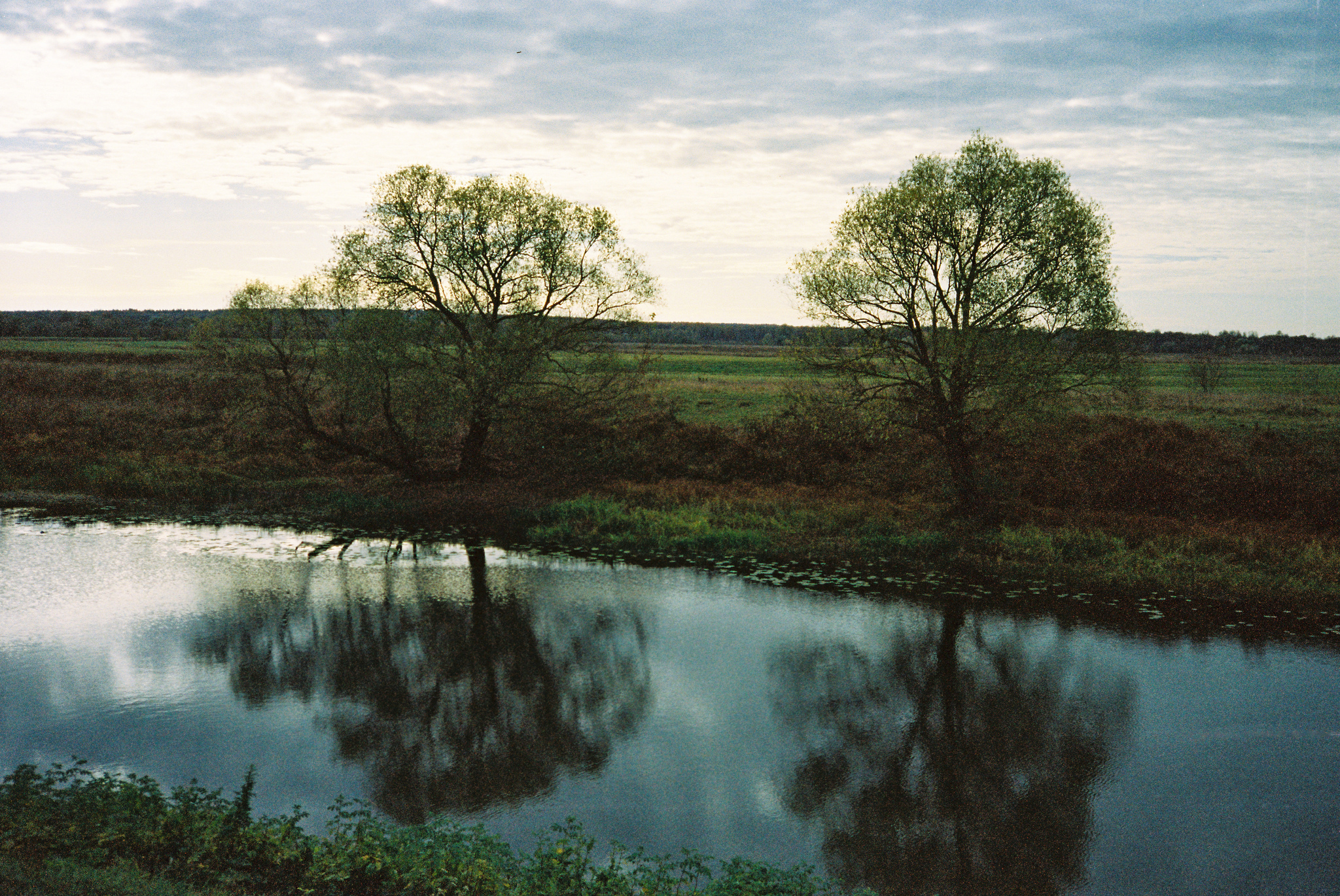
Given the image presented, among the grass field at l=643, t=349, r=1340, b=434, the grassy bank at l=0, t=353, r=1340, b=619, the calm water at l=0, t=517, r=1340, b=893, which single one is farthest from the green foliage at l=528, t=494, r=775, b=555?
the grass field at l=643, t=349, r=1340, b=434

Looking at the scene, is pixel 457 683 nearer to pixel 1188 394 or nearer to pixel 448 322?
pixel 448 322

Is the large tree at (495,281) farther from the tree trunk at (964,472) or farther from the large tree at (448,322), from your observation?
the tree trunk at (964,472)

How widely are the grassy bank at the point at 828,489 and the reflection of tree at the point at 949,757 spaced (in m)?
8.26

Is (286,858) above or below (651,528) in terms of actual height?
below

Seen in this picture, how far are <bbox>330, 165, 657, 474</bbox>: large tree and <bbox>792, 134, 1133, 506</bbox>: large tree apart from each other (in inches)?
466

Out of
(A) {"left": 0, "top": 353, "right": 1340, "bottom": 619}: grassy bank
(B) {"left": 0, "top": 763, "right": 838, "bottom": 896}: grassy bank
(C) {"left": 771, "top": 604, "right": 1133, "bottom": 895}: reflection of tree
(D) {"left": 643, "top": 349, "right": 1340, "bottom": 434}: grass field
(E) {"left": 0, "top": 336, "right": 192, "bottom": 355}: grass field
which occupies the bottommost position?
(C) {"left": 771, "top": 604, "right": 1133, "bottom": 895}: reflection of tree

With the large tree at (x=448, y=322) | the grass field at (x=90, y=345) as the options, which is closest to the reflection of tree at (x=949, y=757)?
the large tree at (x=448, y=322)

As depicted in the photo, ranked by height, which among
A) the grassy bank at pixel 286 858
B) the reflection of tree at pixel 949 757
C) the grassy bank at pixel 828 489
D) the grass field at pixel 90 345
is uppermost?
the grass field at pixel 90 345

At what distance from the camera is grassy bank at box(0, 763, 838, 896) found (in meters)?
9.95

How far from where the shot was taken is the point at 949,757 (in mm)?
15172

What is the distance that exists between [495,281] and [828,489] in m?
17.1

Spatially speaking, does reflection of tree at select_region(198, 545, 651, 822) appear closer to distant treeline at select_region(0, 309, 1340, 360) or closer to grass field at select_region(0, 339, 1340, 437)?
grass field at select_region(0, 339, 1340, 437)

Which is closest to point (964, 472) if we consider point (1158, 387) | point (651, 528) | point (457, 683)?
point (651, 528)

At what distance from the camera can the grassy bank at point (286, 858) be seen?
392 inches
